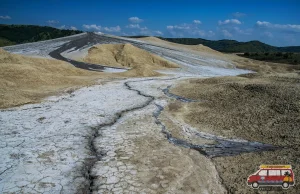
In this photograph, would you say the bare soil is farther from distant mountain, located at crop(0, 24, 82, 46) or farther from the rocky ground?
distant mountain, located at crop(0, 24, 82, 46)

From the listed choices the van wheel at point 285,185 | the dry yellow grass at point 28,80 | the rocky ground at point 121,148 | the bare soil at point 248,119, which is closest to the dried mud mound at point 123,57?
the dry yellow grass at point 28,80

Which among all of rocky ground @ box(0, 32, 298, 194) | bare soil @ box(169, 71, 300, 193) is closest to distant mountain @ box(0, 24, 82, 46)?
bare soil @ box(169, 71, 300, 193)

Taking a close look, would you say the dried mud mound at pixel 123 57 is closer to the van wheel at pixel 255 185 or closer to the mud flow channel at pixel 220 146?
the mud flow channel at pixel 220 146

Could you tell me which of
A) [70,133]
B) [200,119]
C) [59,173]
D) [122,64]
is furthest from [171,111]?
[122,64]

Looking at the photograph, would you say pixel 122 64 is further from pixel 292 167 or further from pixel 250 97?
pixel 292 167

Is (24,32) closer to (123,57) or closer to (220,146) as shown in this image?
(123,57)

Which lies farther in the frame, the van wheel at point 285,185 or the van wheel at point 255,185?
the van wheel at point 255,185
